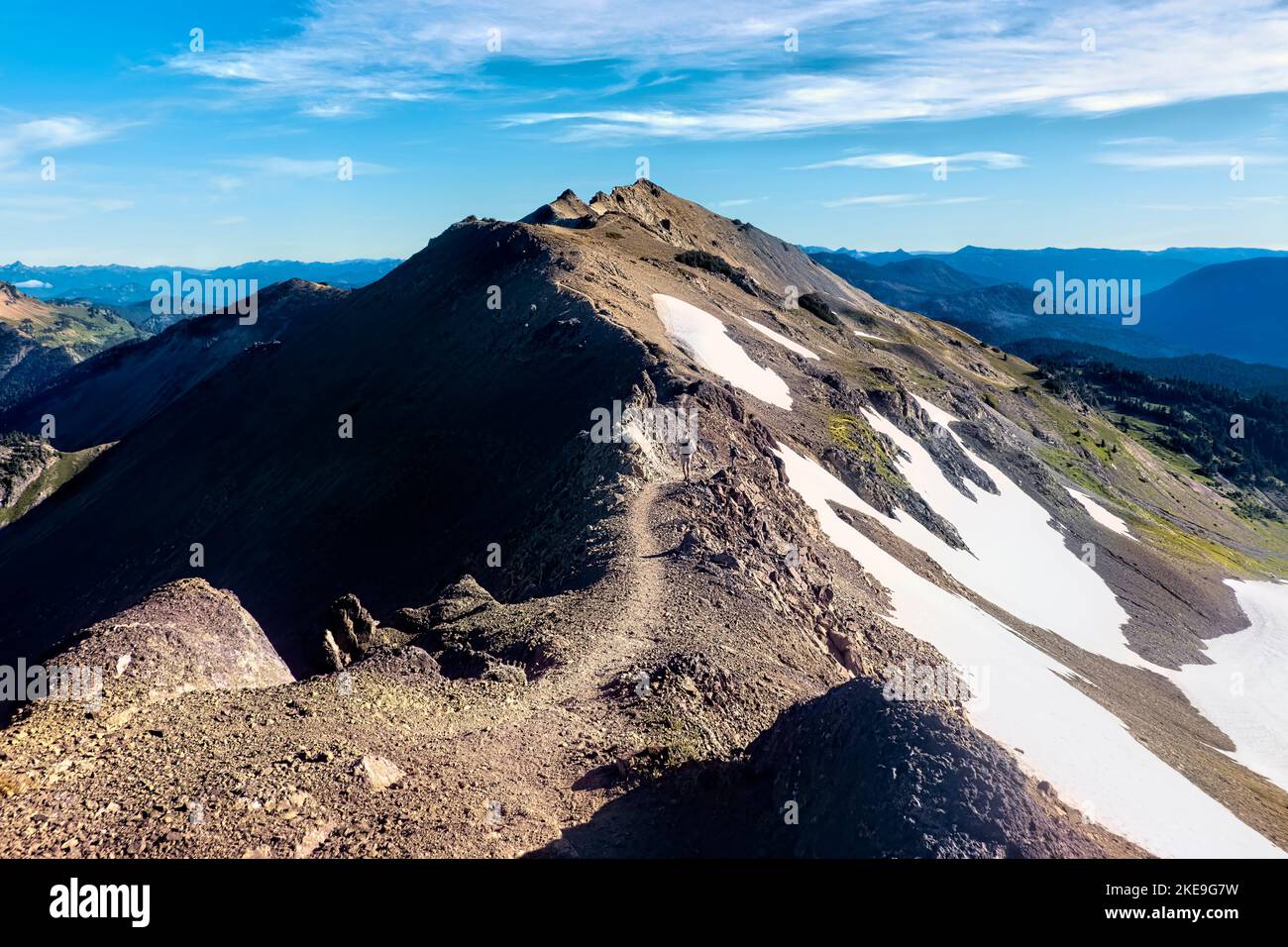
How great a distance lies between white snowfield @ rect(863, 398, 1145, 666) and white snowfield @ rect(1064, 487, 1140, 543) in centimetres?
1175

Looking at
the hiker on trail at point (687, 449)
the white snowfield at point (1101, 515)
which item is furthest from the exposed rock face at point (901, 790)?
the white snowfield at point (1101, 515)

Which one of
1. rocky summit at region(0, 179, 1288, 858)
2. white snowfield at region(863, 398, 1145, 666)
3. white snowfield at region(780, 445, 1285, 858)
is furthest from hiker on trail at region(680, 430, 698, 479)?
white snowfield at region(863, 398, 1145, 666)

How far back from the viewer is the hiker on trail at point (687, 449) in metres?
40.1

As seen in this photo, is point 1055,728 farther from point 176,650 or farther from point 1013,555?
point 1013,555

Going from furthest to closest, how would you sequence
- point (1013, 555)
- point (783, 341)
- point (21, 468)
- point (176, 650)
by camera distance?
1. point (21, 468)
2. point (783, 341)
3. point (1013, 555)
4. point (176, 650)

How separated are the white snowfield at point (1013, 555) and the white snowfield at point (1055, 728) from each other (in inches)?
384

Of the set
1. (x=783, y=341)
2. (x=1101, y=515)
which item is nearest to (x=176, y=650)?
(x=783, y=341)

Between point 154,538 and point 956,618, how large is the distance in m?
59.9

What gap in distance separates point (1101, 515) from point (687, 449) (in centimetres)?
7124

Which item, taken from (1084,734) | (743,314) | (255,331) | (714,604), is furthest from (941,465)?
(255,331)

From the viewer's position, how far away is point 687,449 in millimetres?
41500

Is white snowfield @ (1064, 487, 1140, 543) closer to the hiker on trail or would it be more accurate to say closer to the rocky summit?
the rocky summit

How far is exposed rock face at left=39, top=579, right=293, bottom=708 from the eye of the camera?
16141 mm
